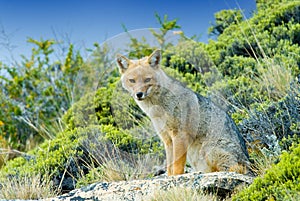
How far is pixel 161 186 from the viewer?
16.3ft

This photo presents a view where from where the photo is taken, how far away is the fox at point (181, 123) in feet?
18.2

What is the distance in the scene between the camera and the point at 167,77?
583cm

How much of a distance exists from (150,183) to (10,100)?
26.5ft

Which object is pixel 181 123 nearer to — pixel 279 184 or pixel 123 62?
pixel 123 62

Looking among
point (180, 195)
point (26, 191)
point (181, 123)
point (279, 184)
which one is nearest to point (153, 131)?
point (181, 123)

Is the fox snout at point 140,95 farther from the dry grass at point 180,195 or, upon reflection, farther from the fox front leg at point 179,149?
the dry grass at point 180,195

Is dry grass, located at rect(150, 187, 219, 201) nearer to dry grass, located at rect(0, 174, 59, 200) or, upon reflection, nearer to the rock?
the rock

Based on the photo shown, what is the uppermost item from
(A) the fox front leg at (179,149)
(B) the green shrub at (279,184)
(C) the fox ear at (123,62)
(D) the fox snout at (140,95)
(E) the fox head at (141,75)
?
(C) the fox ear at (123,62)

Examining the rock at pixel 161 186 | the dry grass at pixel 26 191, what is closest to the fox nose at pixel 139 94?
the rock at pixel 161 186

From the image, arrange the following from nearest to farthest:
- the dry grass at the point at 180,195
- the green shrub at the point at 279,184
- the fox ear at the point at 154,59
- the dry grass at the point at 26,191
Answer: the green shrub at the point at 279,184
the dry grass at the point at 180,195
the fox ear at the point at 154,59
the dry grass at the point at 26,191

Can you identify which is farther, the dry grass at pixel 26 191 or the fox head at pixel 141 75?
the dry grass at pixel 26 191

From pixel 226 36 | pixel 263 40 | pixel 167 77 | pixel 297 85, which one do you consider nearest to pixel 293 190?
pixel 167 77

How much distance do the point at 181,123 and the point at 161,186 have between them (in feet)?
2.89

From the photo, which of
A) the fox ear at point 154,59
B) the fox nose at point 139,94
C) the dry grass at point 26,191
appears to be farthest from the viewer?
the dry grass at point 26,191
